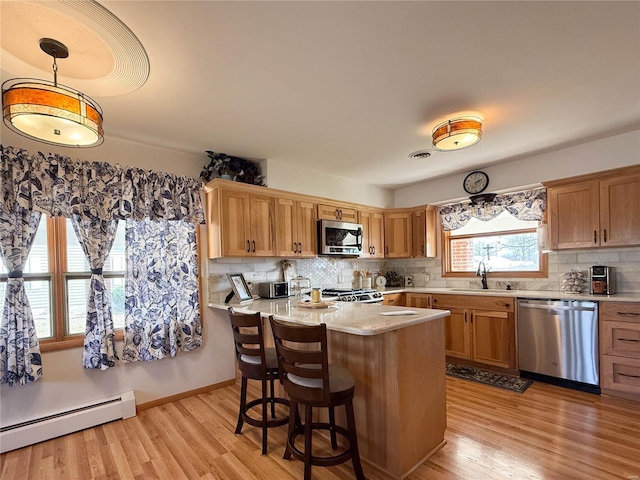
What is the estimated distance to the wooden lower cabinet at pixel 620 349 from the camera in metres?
2.78

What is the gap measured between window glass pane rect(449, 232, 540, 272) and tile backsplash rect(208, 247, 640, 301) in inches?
6.6

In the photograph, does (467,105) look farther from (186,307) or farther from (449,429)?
(186,307)

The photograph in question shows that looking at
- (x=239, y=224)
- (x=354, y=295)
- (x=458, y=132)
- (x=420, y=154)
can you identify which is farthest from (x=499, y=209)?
(x=239, y=224)

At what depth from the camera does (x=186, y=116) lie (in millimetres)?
2537

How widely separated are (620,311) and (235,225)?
372 centimetres

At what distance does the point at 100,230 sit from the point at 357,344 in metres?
2.41

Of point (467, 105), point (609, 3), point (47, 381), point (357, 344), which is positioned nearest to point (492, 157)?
point (467, 105)

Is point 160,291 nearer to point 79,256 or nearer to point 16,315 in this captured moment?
point 79,256

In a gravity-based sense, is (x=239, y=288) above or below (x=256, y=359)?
above

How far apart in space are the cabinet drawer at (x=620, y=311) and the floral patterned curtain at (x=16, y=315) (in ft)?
16.0

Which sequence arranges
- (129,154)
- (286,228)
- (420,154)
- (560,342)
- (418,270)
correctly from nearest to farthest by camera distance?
1. (129,154)
2. (560,342)
3. (420,154)
4. (286,228)
5. (418,270)

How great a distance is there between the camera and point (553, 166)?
3.59 meters

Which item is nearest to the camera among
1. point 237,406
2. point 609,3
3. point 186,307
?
point 609,3

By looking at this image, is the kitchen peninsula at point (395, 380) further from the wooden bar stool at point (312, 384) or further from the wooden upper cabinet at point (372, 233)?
the wooden upper cabinet at point (372, 233)
